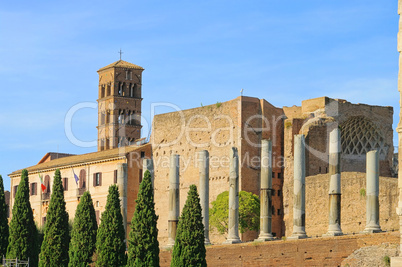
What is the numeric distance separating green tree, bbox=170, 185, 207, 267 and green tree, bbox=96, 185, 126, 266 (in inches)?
122

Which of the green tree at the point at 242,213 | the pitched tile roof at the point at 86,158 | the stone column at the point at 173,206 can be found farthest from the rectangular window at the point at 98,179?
the stone column at the point at 173,206

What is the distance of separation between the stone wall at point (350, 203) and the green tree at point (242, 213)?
8.79 feet

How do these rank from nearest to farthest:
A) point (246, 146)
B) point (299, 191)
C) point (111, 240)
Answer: point (111, 240) → point (299, 191) → point (246, 146)

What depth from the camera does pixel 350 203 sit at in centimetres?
4409

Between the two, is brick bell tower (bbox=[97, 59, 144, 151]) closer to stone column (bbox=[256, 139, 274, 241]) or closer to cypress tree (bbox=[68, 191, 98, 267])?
cypress tree (bbox=[68, 191, 98, 267])

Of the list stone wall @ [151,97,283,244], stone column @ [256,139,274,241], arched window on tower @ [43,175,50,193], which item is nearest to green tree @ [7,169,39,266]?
stone column @ [256,139,274,241]

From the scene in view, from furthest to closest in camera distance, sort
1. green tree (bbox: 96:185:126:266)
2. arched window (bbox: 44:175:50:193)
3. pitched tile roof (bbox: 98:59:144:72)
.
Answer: pitched tile roof (bbox: 98:59:144:72), arched window (bbox: 44:175:50:193), green tree (bbox: 96:185:126:266)

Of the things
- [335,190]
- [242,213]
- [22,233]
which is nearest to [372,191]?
[335,190]

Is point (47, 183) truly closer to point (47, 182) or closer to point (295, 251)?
point (47, 182)

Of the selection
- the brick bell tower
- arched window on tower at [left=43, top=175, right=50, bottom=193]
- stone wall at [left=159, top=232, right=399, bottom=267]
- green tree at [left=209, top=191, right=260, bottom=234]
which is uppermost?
the brick bell tower

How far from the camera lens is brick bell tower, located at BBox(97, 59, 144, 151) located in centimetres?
8069

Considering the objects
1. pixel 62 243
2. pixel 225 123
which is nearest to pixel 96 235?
pixel 62 243

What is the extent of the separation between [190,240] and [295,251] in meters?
4.38

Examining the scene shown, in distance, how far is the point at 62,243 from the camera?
1620 inches
